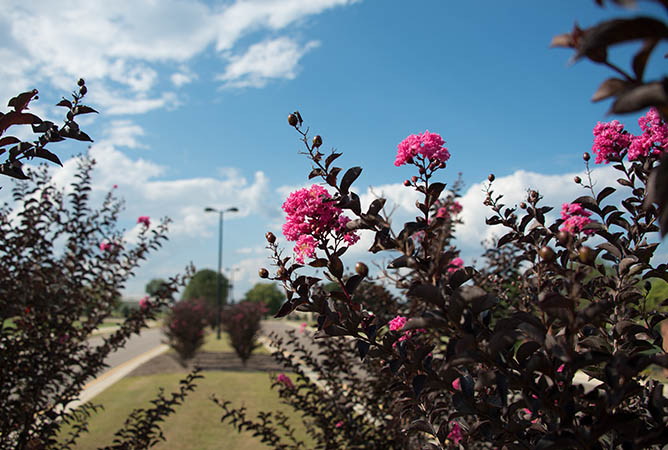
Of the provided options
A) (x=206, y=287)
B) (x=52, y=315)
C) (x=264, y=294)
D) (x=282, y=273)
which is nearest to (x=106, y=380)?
(x=52, y=315)

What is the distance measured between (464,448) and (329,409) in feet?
9.59

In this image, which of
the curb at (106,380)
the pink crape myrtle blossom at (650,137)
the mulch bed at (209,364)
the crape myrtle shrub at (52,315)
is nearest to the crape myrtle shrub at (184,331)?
the mulch bed at (209,364)

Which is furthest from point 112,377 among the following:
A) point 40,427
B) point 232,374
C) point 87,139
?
point 87,139

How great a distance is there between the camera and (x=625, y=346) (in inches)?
65.7

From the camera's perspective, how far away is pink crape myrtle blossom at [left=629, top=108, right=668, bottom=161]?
199 cm

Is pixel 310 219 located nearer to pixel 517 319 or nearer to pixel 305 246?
pixel 305 246

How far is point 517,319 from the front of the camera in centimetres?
115

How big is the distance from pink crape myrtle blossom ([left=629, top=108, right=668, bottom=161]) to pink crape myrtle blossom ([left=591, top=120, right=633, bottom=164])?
7cm

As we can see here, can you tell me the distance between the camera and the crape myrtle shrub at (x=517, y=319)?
1085 millimetres

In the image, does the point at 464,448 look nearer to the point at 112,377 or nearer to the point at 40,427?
the point at 40,427

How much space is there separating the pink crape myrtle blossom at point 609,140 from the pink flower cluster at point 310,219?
55.1 inches

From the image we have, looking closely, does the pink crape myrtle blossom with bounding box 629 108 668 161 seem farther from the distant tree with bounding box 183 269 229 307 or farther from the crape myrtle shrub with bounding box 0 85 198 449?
the distant tree with bounding box 183 269 229 307

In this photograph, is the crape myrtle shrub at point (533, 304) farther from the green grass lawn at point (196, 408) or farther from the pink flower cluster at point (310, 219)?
the green grass lawn at point (196, 408)

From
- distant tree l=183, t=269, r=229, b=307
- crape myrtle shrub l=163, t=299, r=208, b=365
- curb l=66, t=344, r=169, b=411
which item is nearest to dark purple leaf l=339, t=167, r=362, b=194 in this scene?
curb l=66, t=344, r=169, b=411
